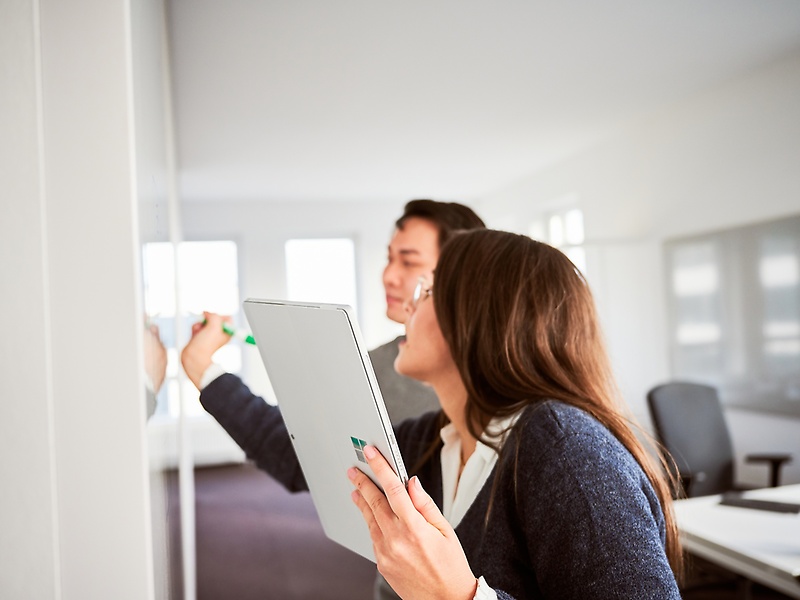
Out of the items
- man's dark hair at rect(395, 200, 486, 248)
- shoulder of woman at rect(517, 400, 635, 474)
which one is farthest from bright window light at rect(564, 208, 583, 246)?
shoulder of woman at rect(517, 400, 635, 474)

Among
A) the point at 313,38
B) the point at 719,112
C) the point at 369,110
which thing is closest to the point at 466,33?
the point at 313,38

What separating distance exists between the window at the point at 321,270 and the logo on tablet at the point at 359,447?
6.80 metres

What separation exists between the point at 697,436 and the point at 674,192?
2061 mm

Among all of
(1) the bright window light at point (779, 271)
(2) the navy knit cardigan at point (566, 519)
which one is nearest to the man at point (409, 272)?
(2) the navy knit cardigan at point (566, 519)

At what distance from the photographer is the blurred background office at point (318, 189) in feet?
2.23

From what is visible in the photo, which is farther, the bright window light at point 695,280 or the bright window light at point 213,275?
the bright window light at point 213,275

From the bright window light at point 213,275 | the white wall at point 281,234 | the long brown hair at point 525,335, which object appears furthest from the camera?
the white wall at point 281,234

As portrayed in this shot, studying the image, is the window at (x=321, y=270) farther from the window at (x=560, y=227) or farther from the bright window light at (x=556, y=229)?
the bright window light at (x=556, y=229)

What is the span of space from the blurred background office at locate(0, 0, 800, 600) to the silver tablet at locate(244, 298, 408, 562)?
18 cm

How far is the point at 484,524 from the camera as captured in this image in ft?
3.27

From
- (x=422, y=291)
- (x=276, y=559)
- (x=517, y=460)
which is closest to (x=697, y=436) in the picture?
(x=422, y=291)

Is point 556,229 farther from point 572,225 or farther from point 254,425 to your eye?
point 254,425

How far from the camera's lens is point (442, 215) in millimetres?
2031

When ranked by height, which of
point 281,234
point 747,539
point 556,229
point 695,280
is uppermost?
point 281,234
